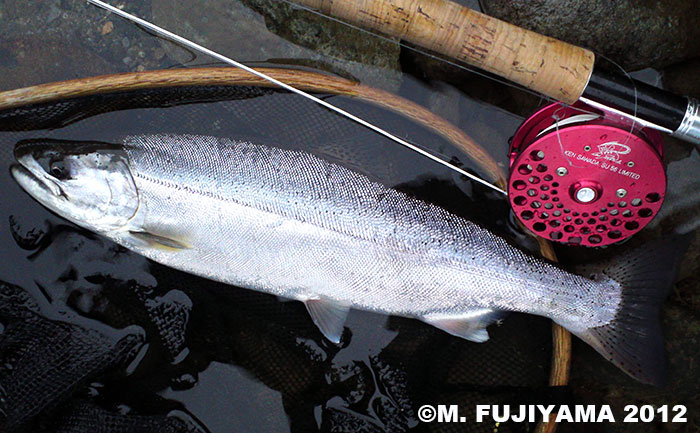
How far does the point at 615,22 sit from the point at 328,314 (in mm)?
1709

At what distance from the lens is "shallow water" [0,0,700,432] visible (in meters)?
2.08

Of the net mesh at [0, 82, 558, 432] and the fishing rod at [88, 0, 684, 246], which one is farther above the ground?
the fishing rod at [88, 0, 684, 246]

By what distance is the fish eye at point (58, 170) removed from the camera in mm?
1854

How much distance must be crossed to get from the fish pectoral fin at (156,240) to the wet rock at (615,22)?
1.63 meters

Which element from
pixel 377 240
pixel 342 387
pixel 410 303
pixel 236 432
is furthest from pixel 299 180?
pixel 236 432

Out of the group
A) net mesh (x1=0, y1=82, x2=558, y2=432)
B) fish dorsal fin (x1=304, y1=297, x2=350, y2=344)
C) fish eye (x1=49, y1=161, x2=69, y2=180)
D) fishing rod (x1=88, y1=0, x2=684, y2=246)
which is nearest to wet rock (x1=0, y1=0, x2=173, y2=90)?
net mesh (x1=0, y1=82, x2=558, y2=432)

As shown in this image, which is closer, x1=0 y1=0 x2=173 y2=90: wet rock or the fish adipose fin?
the fish adipose fin

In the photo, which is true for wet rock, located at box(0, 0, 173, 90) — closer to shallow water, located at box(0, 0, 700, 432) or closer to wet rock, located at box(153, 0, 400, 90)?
shallow water, located at box(0, 0, 700, 432)

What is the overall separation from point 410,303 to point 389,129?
736mm

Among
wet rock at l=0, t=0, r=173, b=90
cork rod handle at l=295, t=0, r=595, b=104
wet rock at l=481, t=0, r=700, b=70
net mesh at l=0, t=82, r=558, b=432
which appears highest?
wet rock at l=481, t=0, r=700, b=70

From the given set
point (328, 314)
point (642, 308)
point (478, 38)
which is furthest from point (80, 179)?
point (642, 308)

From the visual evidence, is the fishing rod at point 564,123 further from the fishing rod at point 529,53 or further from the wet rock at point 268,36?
the wet rock at point 268,36

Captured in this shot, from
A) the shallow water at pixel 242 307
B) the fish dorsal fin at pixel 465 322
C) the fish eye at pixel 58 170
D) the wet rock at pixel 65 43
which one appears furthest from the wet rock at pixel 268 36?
the fish dorsal fin at pixel 465 322

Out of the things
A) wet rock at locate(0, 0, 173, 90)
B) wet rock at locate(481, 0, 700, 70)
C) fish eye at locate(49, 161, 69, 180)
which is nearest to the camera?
fish eye at locate(49, 161, 69, 180)
